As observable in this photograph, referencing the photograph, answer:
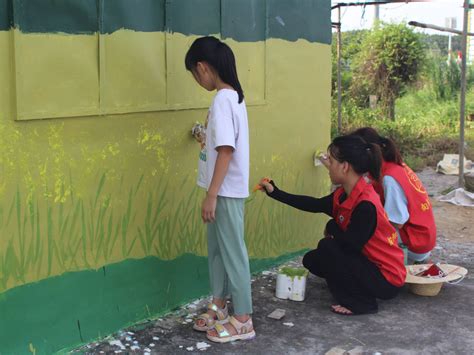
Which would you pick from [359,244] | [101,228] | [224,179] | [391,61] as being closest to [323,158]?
[359,244]

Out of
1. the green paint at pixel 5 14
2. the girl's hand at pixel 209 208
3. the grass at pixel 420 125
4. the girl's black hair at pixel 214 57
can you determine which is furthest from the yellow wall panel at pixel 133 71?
the grass at pixel 420 125

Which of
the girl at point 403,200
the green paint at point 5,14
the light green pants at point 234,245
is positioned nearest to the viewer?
the green paint at point 5,14

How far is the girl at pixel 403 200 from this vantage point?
445 cm

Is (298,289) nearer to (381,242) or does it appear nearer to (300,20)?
(381,242)

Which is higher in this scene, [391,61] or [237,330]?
[391,61]

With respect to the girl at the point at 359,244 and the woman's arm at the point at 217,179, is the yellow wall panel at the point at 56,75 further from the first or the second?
the girl at the point at 359,244

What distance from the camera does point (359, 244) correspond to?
3.95 metres

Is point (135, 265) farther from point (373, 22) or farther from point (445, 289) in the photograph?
point (373, 22)

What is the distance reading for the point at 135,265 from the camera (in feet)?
12.1

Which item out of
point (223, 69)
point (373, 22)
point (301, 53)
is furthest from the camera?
point (373, 22)

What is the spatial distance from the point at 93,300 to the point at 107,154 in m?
0.77

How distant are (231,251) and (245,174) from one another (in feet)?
1.40

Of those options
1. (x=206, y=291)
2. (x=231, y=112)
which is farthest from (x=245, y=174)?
(x=206, y=291)

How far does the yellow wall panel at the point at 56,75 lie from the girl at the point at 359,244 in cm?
157
